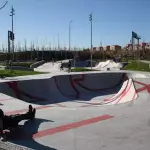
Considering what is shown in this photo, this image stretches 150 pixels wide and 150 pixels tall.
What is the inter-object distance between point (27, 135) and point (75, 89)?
16.1 metres

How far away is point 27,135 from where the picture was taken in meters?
7.84

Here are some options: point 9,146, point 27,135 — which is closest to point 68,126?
point 27,135

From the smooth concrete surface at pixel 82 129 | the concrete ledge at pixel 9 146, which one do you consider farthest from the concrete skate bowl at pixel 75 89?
the concrete ledge at pixel 9 146

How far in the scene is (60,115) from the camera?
10234 millimetres

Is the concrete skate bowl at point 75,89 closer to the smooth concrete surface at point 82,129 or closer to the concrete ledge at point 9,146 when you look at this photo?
the smooth concrete surface at point 82,129

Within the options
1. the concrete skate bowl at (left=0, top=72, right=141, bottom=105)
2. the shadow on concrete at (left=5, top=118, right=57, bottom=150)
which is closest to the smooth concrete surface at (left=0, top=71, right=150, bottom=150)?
the shadow on concrete at (left=5, top=118, right=57, bottom=150)

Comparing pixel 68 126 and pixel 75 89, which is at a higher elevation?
pixel 68 126

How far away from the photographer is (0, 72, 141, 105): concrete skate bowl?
743 inches

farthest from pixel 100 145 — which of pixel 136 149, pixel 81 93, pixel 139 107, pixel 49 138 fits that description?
pixel 81 93

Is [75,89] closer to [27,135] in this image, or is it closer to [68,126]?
[68,126]

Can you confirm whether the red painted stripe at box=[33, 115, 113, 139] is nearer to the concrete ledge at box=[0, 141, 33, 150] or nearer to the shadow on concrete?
the shadow on concrete

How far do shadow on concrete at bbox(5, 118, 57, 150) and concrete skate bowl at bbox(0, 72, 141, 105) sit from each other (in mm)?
8979

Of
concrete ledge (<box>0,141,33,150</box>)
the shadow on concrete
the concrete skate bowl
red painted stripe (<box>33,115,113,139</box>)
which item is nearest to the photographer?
concrete ledge (<box>0,141,33,150</box>)

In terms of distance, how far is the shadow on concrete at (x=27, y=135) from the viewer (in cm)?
697
